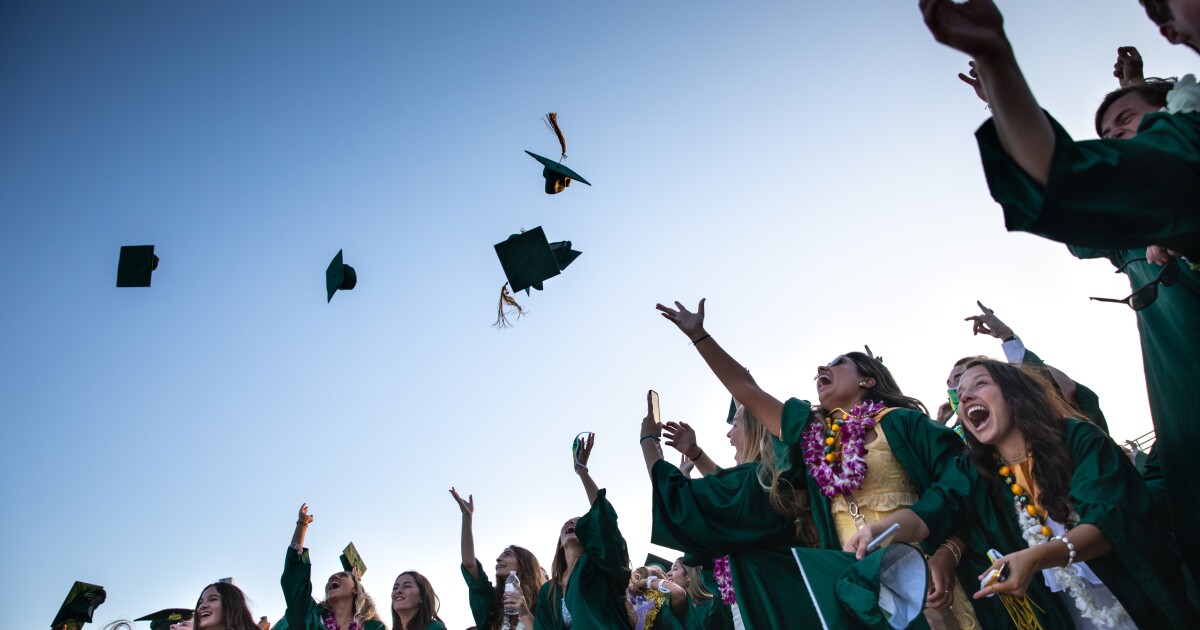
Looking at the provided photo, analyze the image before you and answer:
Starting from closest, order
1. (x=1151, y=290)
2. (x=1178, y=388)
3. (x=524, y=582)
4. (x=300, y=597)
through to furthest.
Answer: (x=1151, y=290), (x=1178, y=388), (x=524, y=582), (x=300, y=597)

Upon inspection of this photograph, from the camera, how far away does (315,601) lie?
727 centimetres

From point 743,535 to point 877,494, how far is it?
807 mm

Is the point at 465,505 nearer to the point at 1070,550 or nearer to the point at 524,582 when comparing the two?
the point at 524,582

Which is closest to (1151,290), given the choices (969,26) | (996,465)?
(969,26)

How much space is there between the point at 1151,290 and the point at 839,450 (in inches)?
77.6

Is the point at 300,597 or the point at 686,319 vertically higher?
the point at 686,319

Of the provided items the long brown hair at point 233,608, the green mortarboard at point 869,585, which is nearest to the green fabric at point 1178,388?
the green mortarboard at point 869,585

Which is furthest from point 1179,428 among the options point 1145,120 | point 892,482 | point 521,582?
point 521,582

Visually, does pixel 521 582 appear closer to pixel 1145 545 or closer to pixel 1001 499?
pixel 1001 499

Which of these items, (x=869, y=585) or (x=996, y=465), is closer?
(x=869, y=585)

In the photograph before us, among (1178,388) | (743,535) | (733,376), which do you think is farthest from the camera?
(743,535)

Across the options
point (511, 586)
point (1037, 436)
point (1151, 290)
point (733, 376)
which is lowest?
point (511, 586)

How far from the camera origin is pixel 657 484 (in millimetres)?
4770

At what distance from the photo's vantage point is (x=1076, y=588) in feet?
11.2
